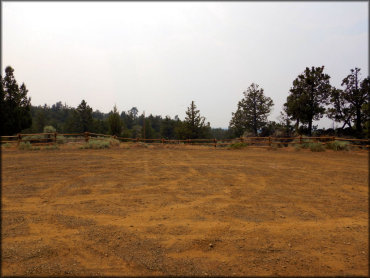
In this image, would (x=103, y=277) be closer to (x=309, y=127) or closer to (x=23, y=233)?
(x=23, y=233)

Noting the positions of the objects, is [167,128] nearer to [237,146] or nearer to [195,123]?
[195,123]

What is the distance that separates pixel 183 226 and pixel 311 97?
26117mm

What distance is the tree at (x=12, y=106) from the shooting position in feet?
82.1

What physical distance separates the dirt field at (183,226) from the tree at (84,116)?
35884 millimetres

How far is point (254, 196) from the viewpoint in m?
5.36

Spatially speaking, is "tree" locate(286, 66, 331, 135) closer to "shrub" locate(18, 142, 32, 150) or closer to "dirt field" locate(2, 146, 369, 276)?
"dirt field" locate(2, 146, 369, 276)

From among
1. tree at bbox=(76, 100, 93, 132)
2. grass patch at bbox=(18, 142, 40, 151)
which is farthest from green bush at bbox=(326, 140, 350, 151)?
tree at bbox=(76, 100, 93, 132)

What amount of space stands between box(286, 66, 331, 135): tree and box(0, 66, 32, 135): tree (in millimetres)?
33162

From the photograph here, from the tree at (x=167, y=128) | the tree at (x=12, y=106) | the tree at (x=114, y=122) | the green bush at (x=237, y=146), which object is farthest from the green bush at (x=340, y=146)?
the tree at (x=167, y=128)

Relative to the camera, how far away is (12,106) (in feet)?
85.4

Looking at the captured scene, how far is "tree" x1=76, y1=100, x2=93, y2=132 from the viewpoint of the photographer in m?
39.6

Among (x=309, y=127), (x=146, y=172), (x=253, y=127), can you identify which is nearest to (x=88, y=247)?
(x=146, y=172)

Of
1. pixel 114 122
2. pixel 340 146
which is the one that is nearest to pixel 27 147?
pixel 114 122

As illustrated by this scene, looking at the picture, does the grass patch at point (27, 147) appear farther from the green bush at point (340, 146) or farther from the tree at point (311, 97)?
the tree at point (311, 97)
